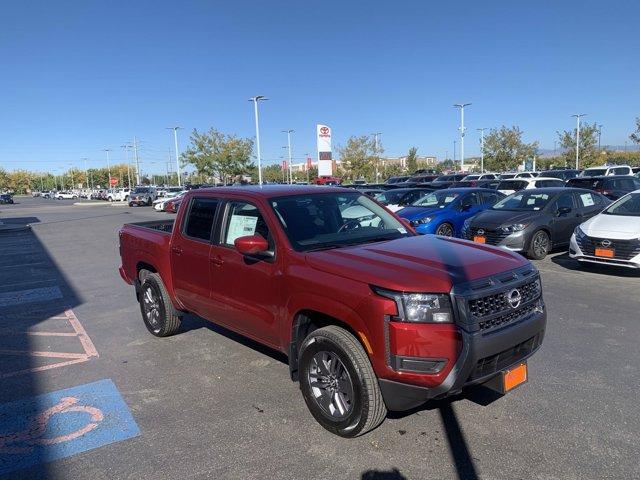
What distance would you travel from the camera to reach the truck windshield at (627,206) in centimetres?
941

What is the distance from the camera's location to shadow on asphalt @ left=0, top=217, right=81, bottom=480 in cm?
408

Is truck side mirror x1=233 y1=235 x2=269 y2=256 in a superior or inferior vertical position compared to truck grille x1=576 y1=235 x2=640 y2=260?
superior

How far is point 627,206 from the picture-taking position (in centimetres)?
959

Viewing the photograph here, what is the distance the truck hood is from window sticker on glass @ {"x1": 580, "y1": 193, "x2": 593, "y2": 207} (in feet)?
30.0

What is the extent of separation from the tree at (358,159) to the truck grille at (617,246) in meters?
57.1

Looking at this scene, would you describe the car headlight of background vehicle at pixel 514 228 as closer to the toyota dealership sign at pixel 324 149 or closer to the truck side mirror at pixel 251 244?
the truck side mirror at pixel 251 244

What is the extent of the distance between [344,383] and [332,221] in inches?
60.4

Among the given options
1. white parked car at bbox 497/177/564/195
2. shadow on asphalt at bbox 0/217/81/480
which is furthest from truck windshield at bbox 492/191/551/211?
shadow on asphalt at bbox 0/217/81/480

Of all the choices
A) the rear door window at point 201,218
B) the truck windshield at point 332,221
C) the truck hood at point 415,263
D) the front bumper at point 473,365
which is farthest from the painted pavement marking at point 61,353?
the front bumper at point 473,365

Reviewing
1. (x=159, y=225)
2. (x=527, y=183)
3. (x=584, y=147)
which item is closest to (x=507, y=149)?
(x=584, y=147)

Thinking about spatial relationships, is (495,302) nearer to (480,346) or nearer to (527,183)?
(480,346)

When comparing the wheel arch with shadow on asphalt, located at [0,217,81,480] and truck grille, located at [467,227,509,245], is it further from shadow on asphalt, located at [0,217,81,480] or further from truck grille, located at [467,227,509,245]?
truck grille, located at [467,227,509,245]

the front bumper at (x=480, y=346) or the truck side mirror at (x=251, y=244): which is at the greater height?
the truck side mirror at (x=251, y=244)

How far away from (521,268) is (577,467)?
1355 mm
